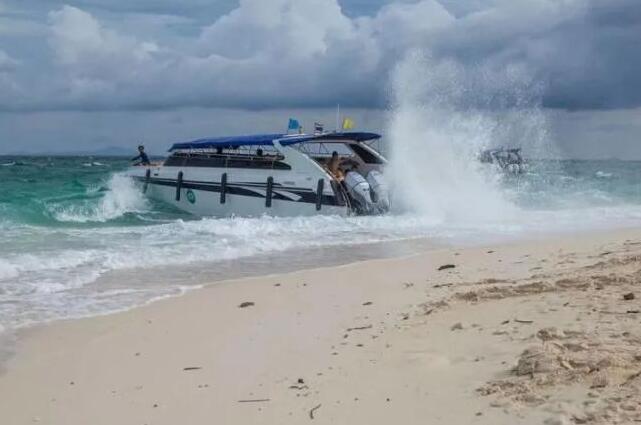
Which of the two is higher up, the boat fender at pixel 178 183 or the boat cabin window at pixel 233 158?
the boat cabin window at pixel 233 158

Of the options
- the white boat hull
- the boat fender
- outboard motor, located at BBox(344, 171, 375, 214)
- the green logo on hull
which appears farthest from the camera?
the boat fender

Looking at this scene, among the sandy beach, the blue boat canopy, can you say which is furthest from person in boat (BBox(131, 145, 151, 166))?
the sandy beach

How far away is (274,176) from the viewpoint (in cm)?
2103

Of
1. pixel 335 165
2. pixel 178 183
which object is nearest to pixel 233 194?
pixel 178 183

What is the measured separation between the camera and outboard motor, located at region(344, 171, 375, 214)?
794 inches

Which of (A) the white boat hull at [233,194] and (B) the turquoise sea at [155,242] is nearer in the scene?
(B) the turquoise sea at [155,242]

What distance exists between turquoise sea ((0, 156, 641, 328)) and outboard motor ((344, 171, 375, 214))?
0.46 meters

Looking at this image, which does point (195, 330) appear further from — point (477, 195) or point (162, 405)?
point (477, 195)

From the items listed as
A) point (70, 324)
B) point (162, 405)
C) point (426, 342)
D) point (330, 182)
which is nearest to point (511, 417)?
point (426, 342)

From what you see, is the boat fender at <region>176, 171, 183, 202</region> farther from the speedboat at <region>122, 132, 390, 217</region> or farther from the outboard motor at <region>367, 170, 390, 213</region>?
Result: the outboard motor at <region>367, 170, 390, 213</region>

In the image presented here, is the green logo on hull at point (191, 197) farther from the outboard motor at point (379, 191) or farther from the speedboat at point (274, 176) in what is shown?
the outboard motor at point (379, 191)

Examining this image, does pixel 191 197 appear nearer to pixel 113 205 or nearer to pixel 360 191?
pixel 113 205

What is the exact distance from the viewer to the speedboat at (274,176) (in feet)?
66.6

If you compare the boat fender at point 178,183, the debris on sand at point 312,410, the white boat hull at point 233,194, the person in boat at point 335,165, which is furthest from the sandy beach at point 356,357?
the boat fender at point 178,183
